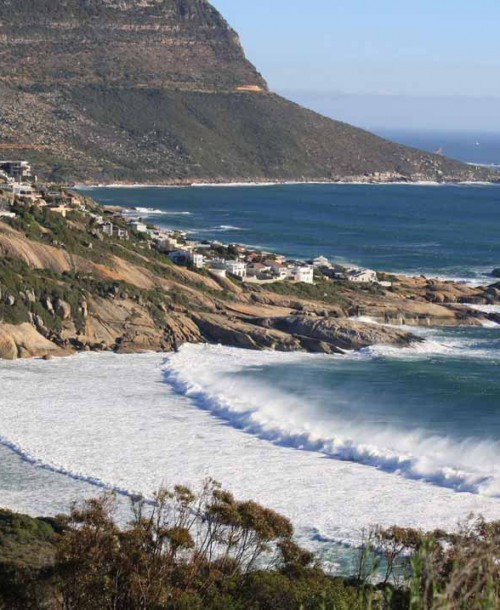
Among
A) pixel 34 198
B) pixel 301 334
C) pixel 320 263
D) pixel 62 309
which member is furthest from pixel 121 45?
pixel 62 309

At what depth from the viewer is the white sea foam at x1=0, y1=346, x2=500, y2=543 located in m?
27.6

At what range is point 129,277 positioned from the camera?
54.3 m

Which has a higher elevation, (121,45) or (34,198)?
(121,45)

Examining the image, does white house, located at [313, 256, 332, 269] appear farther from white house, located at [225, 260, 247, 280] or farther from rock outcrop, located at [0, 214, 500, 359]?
rock outcrop, located at [0, 214, 500, 359]

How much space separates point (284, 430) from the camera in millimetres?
33938

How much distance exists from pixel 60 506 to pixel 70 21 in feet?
483

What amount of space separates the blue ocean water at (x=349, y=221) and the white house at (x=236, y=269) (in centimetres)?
1430

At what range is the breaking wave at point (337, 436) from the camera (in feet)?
99.1

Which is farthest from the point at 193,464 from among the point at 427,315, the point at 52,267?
the point at 427,315

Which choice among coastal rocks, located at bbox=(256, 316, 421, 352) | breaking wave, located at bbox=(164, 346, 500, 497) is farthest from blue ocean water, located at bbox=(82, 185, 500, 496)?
coastal rocks, located at bbox=(256, 316, 421, 352)

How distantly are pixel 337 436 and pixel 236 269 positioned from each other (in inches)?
1141

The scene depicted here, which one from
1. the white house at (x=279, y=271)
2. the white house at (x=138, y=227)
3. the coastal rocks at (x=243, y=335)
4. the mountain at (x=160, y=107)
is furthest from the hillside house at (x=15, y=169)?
the mountain at (x=160, y=107)

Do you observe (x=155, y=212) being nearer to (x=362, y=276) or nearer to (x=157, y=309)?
(x=362, y=276)

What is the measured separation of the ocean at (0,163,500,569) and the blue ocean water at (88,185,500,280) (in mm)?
27167
